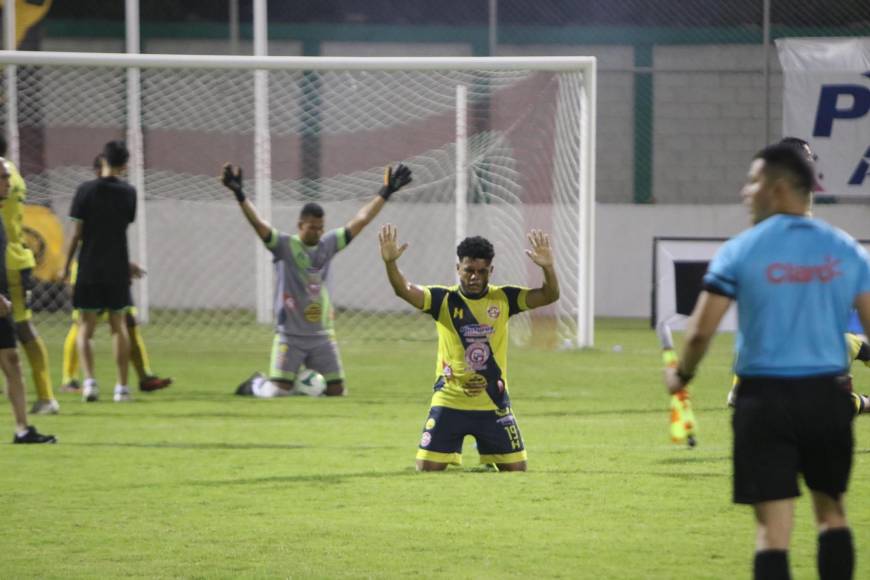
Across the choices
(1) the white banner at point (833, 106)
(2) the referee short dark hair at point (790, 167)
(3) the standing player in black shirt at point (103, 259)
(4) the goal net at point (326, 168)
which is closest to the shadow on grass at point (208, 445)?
(3) the standing player in black shirt at point (103, 259)

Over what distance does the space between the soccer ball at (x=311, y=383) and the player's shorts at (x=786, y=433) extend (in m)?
9.05

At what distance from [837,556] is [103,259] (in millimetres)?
9213

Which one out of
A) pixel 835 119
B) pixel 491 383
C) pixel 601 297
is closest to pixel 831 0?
pixel 835 119

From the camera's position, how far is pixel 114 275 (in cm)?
1309

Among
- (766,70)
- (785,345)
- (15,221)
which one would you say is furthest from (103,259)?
(766,70)

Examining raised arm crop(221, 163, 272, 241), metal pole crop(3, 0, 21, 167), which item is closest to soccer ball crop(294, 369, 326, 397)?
raised arm crop(221, 163, 272, 241)

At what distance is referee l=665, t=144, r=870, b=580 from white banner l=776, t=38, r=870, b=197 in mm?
15683

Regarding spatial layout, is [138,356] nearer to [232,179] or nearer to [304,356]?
[304,356]

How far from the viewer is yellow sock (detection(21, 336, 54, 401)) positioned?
433 inches

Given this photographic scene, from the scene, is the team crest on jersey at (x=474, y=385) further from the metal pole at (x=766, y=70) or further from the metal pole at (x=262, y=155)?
the metal pole at (x=766, y=70)

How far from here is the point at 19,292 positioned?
1085cm

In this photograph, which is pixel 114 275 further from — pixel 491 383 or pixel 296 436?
pixel 491 383

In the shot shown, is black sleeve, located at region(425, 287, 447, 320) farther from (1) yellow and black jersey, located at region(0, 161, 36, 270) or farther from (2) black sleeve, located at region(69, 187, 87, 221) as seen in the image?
(2) black sleeve, located at region(69, 187, 87, 221)

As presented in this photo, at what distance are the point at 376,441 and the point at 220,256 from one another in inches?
513
